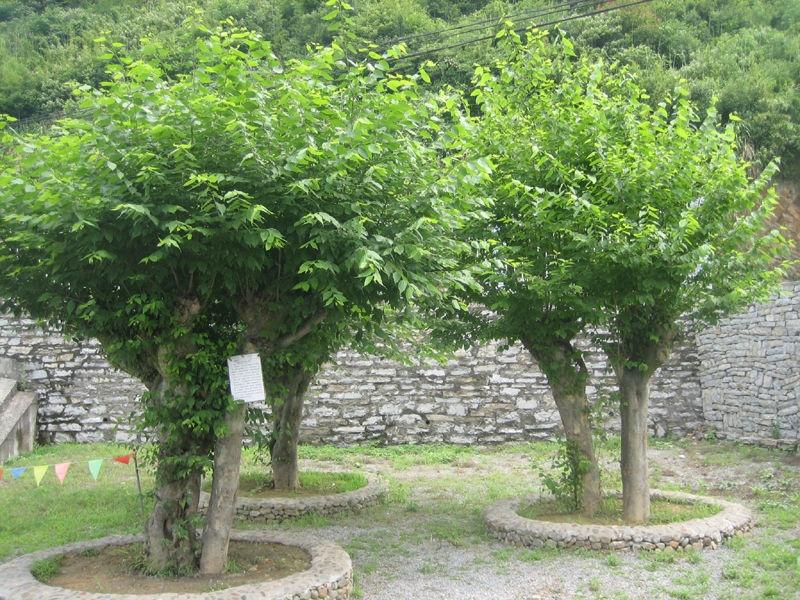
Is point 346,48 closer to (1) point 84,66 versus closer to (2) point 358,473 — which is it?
(2) point 358,473

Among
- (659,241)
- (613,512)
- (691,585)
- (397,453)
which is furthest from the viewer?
(397,453)

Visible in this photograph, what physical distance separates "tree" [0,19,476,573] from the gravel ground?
1.79 metres

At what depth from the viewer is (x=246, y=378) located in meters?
5.20

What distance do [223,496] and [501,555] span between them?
2537 millimetres

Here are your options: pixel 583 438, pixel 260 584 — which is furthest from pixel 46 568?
pixel 583 438

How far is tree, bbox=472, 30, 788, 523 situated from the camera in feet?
21.1

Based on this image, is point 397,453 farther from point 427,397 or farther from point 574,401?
point 574,401

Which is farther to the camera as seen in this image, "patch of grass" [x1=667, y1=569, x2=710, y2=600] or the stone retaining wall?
the stone retaining wall

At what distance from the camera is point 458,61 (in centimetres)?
2084

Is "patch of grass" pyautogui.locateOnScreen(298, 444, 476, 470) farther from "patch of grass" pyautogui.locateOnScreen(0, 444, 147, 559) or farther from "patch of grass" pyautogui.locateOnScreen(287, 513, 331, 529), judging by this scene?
"patch of grass" pyautogui.locateOnScreen(287, 513, 331, 529)

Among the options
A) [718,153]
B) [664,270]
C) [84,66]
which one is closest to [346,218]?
[664,270]

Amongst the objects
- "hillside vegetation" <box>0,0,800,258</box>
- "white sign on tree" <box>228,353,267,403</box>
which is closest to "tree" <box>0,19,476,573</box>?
"white sign on tree" <box>228,353,267,403</box>

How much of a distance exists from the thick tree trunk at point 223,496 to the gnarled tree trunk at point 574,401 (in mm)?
3151

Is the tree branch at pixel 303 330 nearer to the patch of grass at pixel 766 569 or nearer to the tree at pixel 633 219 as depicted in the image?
the tree at pixel 633 219
